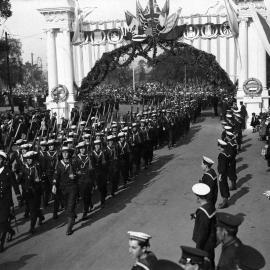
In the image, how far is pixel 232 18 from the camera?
758 inches

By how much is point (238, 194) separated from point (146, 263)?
6.90 m

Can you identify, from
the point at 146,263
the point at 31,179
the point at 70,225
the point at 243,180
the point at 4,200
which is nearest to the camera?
the point at 146,263

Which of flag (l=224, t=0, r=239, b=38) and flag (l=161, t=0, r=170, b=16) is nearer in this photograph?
flag (l=224, t=0, r=239, b=38)

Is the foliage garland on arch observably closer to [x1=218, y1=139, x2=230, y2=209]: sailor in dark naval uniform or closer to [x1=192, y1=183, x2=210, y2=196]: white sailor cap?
[x1=218, y1=139, x2=230, y2=209]: sailor in dark naval uniform

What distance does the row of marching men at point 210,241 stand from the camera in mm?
3832

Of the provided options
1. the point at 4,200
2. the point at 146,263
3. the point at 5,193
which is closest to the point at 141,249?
the point at 146,263

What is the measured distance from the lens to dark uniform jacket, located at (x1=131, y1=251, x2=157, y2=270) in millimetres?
3965

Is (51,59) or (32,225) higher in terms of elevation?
(51,59)

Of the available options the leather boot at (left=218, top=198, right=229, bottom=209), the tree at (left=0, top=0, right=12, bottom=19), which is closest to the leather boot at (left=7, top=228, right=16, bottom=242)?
the leather boot at (left=218, top=198, right=229, bottom=209)

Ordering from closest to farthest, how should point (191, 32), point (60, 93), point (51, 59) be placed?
point (191, 32) < point (60, 93) < point (51, 59)

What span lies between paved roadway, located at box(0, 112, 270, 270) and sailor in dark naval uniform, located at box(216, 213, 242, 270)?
2.52 m

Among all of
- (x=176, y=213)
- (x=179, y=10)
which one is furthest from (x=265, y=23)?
(x=179, y=10)

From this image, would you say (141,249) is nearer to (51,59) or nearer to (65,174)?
(65,174)

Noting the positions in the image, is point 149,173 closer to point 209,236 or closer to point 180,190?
point 180,190
